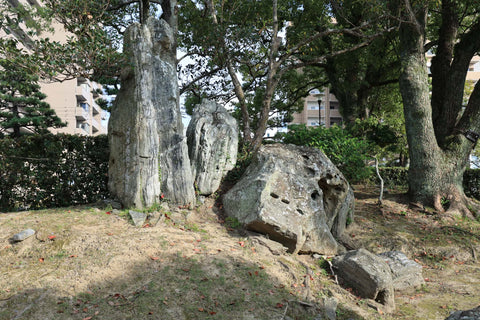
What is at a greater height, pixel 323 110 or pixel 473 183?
pixel 323 110

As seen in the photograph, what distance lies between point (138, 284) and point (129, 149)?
117 inches

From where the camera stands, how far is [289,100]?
18250 mm

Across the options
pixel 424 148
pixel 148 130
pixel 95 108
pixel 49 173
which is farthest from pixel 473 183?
pixel 95 108

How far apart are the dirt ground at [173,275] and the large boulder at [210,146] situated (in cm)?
61

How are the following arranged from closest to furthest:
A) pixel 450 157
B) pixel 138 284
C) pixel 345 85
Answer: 1. pixel 138 284
2. pixel 450 157
3. pixel 345 85

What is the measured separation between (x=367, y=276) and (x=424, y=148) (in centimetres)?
576

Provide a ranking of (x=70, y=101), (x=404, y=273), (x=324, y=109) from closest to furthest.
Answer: (x=404, y=273) < (x=70, y=101) < (x=324, y=109)

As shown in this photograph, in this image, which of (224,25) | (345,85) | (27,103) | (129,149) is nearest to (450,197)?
(345,85)

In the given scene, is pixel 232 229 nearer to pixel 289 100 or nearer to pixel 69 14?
pixel 69 14

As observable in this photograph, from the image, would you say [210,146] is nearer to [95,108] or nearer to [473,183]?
[473,183]

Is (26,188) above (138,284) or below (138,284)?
above

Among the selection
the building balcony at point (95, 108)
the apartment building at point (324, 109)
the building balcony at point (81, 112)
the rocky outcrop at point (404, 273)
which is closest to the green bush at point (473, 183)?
the rocky outcrop at point (404, 273)

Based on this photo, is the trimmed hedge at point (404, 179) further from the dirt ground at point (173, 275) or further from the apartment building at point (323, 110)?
the apartment building at point (323, 110)

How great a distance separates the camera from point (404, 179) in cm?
1440
